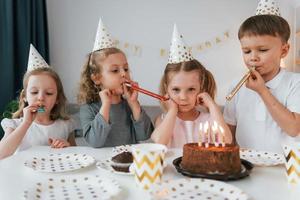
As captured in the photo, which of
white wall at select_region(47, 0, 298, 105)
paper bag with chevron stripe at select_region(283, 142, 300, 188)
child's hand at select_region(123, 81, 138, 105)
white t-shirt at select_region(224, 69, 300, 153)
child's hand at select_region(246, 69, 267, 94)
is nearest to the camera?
paper bag with chevron stripe at select_region(283, 142, 300, 188)

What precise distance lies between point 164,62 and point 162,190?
302 cm

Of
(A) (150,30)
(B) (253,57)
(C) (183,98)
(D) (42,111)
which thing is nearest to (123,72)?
(C) (183,98)

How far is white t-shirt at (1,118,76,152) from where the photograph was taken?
167 centimetres

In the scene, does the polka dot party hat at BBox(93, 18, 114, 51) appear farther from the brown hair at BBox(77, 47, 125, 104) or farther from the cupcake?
the cupcake

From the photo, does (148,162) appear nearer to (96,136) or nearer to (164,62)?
(96,136)

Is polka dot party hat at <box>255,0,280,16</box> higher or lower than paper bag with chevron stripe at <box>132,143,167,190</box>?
higher

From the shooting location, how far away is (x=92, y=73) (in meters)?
1.79

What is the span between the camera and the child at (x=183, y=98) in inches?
59.9

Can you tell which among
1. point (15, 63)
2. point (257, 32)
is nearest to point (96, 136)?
point (257, 32)

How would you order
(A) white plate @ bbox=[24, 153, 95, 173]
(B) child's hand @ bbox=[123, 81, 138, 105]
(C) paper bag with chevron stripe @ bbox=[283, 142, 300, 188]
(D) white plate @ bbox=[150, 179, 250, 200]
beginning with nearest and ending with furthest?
(D) white plate @ bbox=[150, 179, 250, 200] < (C) paper bag with chevron stripe @ bbox=[283, 142, 300, 188] < (A) white plate @ bbox=[24, 153, 95, 173] < (B) child's hand @ bbox=[123, 81, 138, 105]

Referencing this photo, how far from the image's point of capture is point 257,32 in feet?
4.70

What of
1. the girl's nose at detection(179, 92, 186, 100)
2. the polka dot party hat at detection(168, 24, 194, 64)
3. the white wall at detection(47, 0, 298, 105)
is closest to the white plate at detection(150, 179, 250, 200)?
the girl's nose at detection(179, 92, 186, 100)

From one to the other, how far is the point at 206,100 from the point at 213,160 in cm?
63

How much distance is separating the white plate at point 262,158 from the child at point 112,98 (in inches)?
24.1
